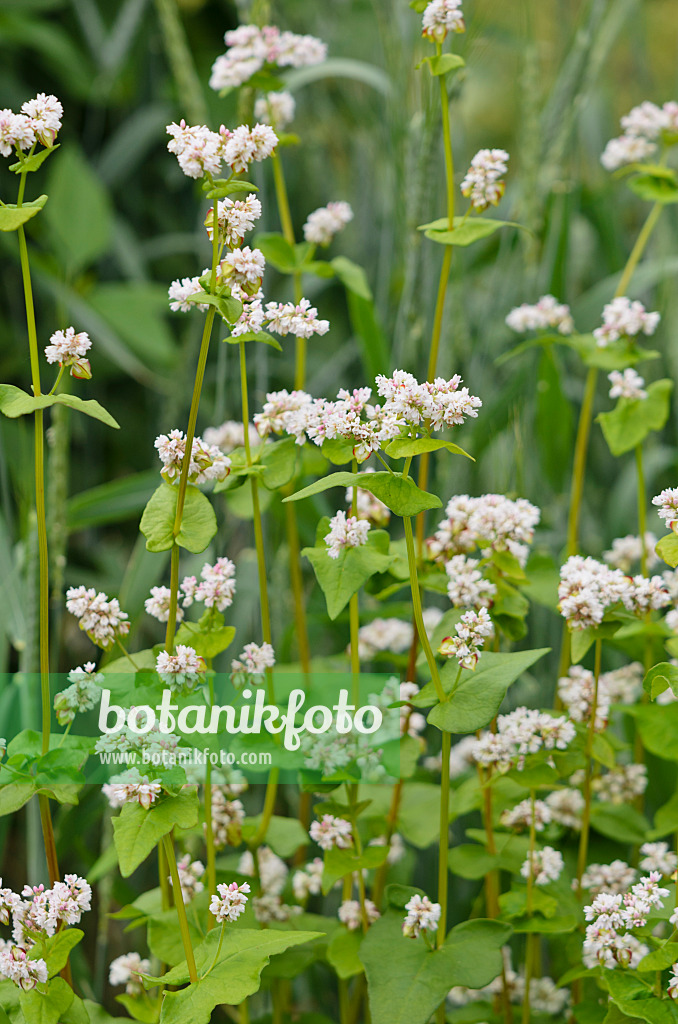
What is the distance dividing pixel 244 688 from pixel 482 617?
143mm

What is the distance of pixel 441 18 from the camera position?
543 millimetres

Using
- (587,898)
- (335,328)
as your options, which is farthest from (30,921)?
(335,328)

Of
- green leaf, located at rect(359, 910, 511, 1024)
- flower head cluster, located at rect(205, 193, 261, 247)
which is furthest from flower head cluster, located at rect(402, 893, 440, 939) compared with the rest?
flower head cluster, located at rect(205, 193, 261, 247)

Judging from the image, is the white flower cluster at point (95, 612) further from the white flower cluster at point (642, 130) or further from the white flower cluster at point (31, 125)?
the white flower cluster at point (642, 130)

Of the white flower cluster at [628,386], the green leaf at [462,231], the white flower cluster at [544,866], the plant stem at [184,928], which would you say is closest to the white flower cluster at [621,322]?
the white flower cluster at [628,386]

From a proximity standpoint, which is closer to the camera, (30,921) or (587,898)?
(30,921)

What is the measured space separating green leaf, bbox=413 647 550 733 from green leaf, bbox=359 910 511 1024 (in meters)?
0.13

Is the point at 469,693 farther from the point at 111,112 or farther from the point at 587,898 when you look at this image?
the point at 111,112

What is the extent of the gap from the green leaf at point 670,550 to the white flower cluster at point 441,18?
311mm

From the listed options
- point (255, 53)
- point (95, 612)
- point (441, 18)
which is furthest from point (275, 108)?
point (95, 612)

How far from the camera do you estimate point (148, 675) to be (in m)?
0.49

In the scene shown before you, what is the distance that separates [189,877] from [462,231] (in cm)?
40

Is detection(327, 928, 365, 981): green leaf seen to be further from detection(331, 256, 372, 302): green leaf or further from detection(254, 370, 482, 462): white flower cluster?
detection(331, 256, 372, 302): green leaf

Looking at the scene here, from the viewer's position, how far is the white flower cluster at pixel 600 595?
51 cm
